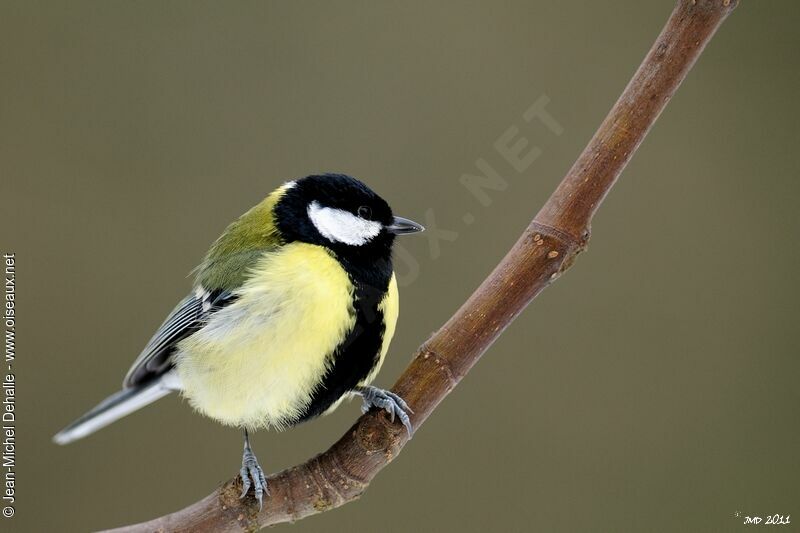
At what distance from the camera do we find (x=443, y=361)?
3.13ft

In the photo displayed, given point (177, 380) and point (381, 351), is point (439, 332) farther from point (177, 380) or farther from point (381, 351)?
point (177, 380)

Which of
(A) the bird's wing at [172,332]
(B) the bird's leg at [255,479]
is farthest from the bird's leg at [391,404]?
(A) the bird's wing at [172,332]

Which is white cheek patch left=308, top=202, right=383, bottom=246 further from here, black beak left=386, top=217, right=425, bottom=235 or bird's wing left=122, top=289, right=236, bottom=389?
bird's wing left=122, top=289, right=236, bottom=389

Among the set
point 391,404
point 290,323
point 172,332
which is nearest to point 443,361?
point 391,404

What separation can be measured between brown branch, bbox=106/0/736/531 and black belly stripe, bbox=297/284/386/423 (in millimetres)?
94

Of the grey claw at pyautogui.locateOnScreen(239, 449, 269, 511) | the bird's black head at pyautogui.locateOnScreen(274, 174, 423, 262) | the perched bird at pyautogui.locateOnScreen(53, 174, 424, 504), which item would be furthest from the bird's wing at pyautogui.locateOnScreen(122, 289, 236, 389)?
the grey claw at pyautogui.locateOnScreen(239, 449, 269, 511)

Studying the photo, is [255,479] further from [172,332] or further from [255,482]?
[172,332]

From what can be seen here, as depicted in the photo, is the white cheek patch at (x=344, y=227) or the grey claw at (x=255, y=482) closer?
the grey claw at (x=255, y=482)

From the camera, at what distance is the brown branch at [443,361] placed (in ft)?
2.91

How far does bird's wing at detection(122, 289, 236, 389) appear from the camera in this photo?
1156 mm

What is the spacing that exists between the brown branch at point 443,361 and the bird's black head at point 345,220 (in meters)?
0.17

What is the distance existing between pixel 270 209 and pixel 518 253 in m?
0.42

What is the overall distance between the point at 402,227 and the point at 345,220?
0.27 ft

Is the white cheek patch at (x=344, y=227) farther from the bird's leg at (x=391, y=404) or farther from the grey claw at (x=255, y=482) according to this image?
the grey claw at (x=255, y=482)
